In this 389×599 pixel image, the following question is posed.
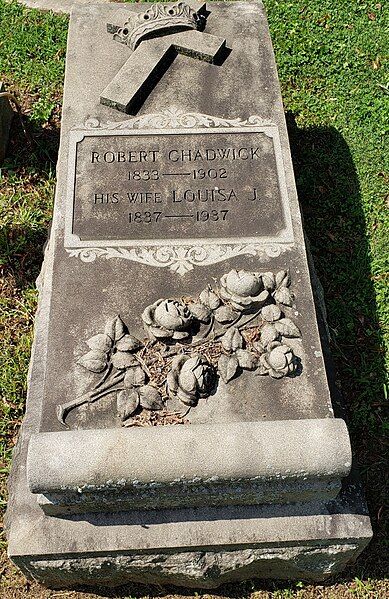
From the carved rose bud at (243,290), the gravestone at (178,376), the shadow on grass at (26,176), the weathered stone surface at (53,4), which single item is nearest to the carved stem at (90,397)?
the gravestone at (178,376)

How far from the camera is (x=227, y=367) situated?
2.98 m

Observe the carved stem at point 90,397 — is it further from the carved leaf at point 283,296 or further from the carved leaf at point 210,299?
the carved leaf at point 283,296

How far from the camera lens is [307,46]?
6.00 m

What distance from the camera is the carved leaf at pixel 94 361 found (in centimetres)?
296

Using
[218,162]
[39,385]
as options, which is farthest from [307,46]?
[39,385]

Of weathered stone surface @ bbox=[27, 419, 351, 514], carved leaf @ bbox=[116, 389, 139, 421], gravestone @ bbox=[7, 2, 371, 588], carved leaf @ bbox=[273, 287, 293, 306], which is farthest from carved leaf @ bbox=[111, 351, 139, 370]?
carved leaf @ bbox=[273, 287, 293, 306]

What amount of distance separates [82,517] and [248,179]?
204cm

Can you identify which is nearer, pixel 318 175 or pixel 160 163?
pixel 160 163

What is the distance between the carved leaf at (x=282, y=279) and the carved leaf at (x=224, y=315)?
12.0 inches

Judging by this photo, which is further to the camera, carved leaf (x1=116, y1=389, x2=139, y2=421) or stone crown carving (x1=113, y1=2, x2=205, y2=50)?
stone crown carving (x1=113, y1=2, x2=205, y2=50)

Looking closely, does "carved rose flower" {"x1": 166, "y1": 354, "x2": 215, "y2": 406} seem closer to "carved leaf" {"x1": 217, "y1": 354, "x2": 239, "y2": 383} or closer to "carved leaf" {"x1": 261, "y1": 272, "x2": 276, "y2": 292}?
"carved leaf" {"x1": 217, "y1": 354, "x2": 239, "y2": 383}

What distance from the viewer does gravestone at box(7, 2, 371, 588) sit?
2.71 m

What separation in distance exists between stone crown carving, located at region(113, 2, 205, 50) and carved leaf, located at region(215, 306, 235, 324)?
2111mm

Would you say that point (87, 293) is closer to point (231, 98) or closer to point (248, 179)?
point (248, 179)
